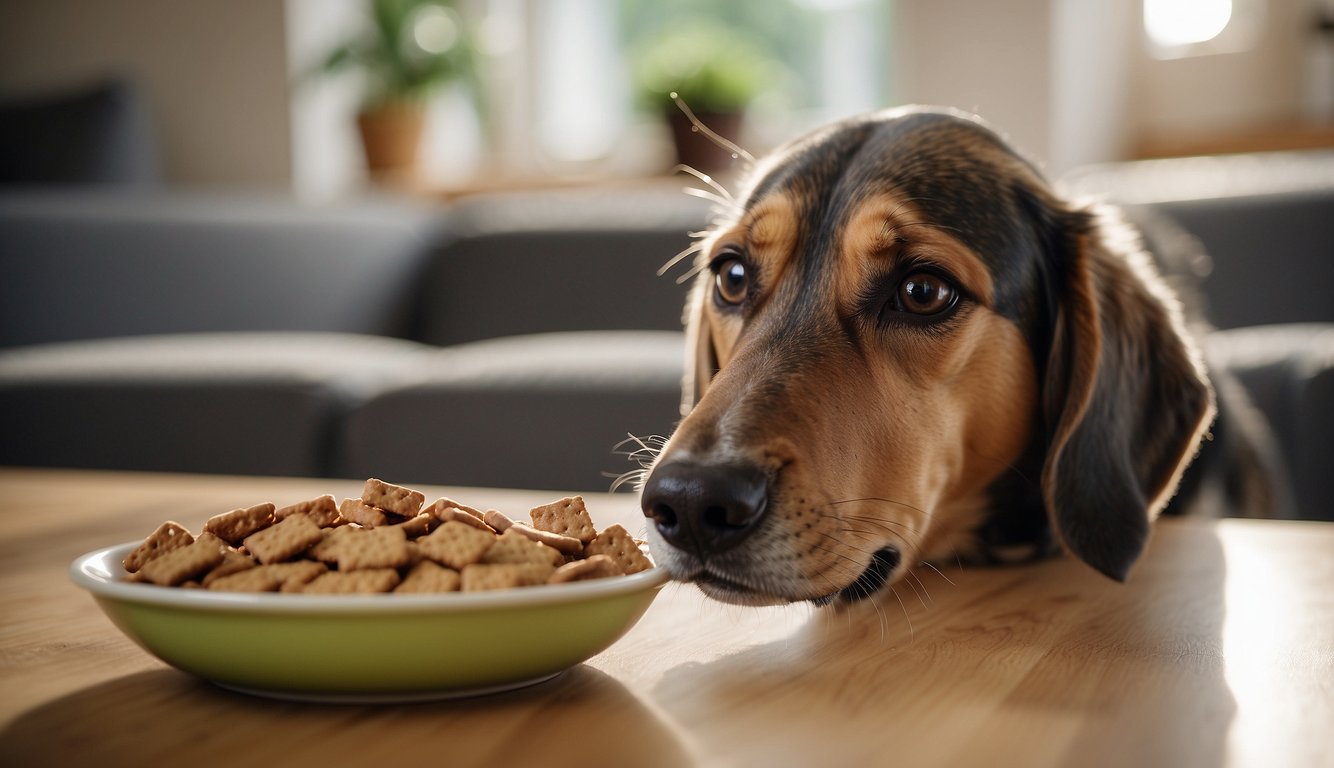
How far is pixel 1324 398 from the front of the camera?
3207mm

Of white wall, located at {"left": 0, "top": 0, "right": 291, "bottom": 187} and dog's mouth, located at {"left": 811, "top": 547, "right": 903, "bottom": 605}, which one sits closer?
dog's mouth, located at {"left": 811, "top": 547, "right": 903, "bottom": 605}

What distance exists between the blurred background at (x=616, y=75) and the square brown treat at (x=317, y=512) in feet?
18.1

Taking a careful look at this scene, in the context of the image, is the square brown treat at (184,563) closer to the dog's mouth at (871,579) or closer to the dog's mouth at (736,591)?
→ the dog's mouth at (736,591)

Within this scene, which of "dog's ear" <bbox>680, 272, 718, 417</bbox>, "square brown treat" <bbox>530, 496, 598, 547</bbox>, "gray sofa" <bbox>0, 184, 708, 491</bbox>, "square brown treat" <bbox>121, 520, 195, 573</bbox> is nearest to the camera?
"square brown treat" <bbox>121, 520, 195, 573</bbox>

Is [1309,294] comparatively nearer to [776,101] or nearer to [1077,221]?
[1077,221]

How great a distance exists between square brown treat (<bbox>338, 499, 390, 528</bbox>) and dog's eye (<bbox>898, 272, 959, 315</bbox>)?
3.27 ft

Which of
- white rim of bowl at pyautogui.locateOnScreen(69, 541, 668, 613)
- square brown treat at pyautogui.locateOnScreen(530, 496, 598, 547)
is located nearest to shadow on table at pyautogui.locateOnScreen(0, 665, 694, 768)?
white rim of bowl at pyautogui.locateOnScreen(69, 541, 668, 613)

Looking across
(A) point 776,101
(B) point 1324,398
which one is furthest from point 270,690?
(A) point 776,101

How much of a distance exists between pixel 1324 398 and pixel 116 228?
4515mm

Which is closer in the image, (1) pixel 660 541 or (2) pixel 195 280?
(1) pixel 660 541

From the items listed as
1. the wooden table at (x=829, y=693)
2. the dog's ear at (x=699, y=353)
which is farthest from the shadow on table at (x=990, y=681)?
the dog's ear at (x=699, y=353)

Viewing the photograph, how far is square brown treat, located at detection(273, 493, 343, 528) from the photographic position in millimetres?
1212

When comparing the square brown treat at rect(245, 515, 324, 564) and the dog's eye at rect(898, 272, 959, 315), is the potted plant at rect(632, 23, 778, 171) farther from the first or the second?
the square brown treat at rect(245, 515, 324, 564)

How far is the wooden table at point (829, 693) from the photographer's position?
38.7 inches
